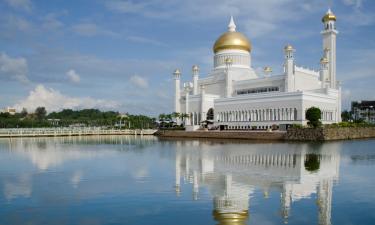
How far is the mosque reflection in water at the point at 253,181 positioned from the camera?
34.2 feet

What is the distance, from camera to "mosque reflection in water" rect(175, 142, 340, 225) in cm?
1043

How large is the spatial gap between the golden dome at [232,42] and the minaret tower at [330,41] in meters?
12.9

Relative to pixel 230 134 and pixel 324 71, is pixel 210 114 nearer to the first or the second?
pixel 230 134

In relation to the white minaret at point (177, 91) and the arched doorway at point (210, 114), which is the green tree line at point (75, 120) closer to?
the white minaret at point (177, 91)

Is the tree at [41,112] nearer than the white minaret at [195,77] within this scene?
No

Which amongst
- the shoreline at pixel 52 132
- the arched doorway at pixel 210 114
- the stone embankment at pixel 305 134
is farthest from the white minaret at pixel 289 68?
the shoreline at pixel 52 132

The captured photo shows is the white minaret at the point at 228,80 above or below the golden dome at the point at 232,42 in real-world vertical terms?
below

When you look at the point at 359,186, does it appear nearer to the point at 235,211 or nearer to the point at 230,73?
the point at 235,211

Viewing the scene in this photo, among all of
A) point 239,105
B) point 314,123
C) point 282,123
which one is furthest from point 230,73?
point 314,123

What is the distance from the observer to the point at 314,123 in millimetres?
46906

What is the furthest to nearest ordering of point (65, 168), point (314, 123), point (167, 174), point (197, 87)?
point (197, 87), point (314, 123), point (65, 168), point (167, 174)

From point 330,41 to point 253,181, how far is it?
50.0 meters

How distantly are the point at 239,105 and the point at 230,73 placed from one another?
7.60m

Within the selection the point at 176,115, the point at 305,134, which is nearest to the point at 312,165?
the point at 305,134
